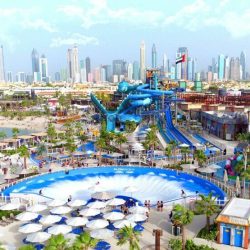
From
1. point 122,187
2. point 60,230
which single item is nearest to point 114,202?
point 60,230

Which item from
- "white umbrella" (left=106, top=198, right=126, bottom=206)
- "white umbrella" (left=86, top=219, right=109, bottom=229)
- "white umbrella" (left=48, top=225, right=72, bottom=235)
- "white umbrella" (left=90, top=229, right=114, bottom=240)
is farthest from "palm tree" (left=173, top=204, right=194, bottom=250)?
"white umbrella" (left=106, top=198, right=126, bottom=206)

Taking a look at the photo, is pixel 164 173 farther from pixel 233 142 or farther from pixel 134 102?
pixel 134 102

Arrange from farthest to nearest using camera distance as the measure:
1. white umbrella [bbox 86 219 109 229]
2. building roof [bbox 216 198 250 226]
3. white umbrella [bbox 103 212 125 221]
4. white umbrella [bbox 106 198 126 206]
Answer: white umbrella [bbox 106 198 126 206] < white umbrella [bbox 103 212 125 221] < white umbrella [bbox 86 219 109 229] < building roof [bbox 216 198 250 226]

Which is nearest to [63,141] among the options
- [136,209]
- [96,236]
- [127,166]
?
[127,166]

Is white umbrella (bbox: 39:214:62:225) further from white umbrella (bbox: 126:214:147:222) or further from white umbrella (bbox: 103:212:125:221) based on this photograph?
white umbrella (bbox: 126:214:147:222)

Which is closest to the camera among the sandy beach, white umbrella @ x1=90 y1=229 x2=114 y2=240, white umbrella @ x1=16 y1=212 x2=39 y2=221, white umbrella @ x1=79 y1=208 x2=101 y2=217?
white umbrella @ x1=90 y1=229 x2=114 y2=240

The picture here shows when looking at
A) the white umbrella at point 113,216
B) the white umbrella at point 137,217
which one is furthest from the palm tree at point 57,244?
the white umbrella at point 137,217
